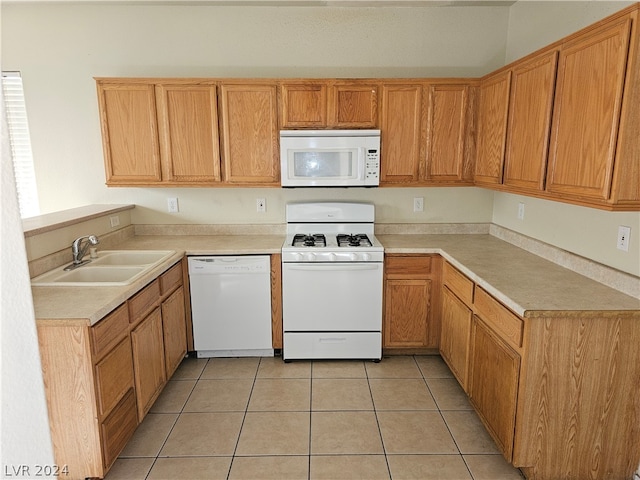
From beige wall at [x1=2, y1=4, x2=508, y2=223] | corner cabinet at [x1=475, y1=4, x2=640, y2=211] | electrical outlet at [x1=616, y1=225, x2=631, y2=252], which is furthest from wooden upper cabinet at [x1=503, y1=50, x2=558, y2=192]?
beige wall at [x1=2, y1=4, x2=508, y2=223]

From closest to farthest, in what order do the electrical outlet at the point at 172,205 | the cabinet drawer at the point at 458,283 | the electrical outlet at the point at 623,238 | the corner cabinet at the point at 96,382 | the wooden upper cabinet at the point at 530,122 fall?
the corner cabinet at the point at 96,382 → the electrical outlet at the point at 623,238 → the wooden upper cabinet at the point at 530,122 → the cabinet drawer at the point at 458,283 → the electrical outlet at the point at 172,205

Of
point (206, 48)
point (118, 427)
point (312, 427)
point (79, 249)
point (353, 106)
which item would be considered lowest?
point (312, 427)

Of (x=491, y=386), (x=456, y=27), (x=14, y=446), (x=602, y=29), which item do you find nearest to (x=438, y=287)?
(x=491, y=386)

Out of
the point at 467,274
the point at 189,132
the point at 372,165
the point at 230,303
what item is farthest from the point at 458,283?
the point at 189,132

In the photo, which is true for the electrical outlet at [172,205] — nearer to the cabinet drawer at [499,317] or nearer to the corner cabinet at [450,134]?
the corner cabinet at [450,134]

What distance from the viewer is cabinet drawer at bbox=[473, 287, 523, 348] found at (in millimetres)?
1909

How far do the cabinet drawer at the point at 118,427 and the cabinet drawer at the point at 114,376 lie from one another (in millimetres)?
57

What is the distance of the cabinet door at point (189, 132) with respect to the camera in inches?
119

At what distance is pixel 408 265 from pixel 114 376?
6.74 feet

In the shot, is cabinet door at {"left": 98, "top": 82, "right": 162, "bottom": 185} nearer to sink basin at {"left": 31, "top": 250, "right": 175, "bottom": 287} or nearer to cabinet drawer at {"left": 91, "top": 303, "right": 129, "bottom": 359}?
sink basin at {"left": 31, "top": 250, "right": 175, "bottom": 287}

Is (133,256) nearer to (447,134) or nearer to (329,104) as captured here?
(329,104)

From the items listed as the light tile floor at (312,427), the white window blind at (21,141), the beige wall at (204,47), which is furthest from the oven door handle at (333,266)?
the white window blind at (21,141)

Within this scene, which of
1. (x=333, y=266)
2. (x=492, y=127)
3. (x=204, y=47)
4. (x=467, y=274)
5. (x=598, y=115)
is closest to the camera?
(x=598, y=115)

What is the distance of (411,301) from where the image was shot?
312cm
